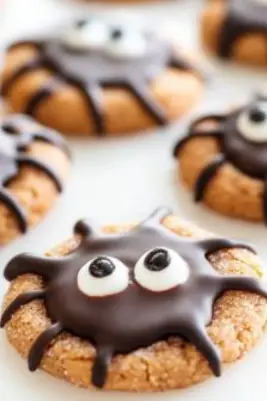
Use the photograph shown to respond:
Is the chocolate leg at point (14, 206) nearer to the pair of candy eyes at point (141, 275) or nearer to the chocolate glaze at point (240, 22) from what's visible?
the pair of candy eyes at point (141, 275)

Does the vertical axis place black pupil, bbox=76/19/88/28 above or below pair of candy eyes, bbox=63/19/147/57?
above

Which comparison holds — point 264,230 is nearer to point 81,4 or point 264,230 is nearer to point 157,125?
point 157,125

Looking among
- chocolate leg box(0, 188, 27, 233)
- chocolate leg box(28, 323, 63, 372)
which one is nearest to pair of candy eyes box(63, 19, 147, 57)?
chocolate leg box(0, 188, 27, 233)

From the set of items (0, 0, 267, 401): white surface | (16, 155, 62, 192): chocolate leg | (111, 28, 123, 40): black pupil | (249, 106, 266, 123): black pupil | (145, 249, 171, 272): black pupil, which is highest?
(111, 28, 123, 40): black pupil

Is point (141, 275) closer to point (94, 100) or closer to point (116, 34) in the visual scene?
point (94, 100)

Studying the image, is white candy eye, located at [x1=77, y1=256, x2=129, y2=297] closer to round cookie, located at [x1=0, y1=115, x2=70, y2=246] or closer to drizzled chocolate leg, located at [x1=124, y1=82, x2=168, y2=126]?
round cookie, located at [x1=0, y1=115, x2=70, y2=246]

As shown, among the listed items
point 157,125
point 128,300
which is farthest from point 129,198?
point 128,300

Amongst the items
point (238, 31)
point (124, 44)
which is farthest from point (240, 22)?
point (124, 44)
